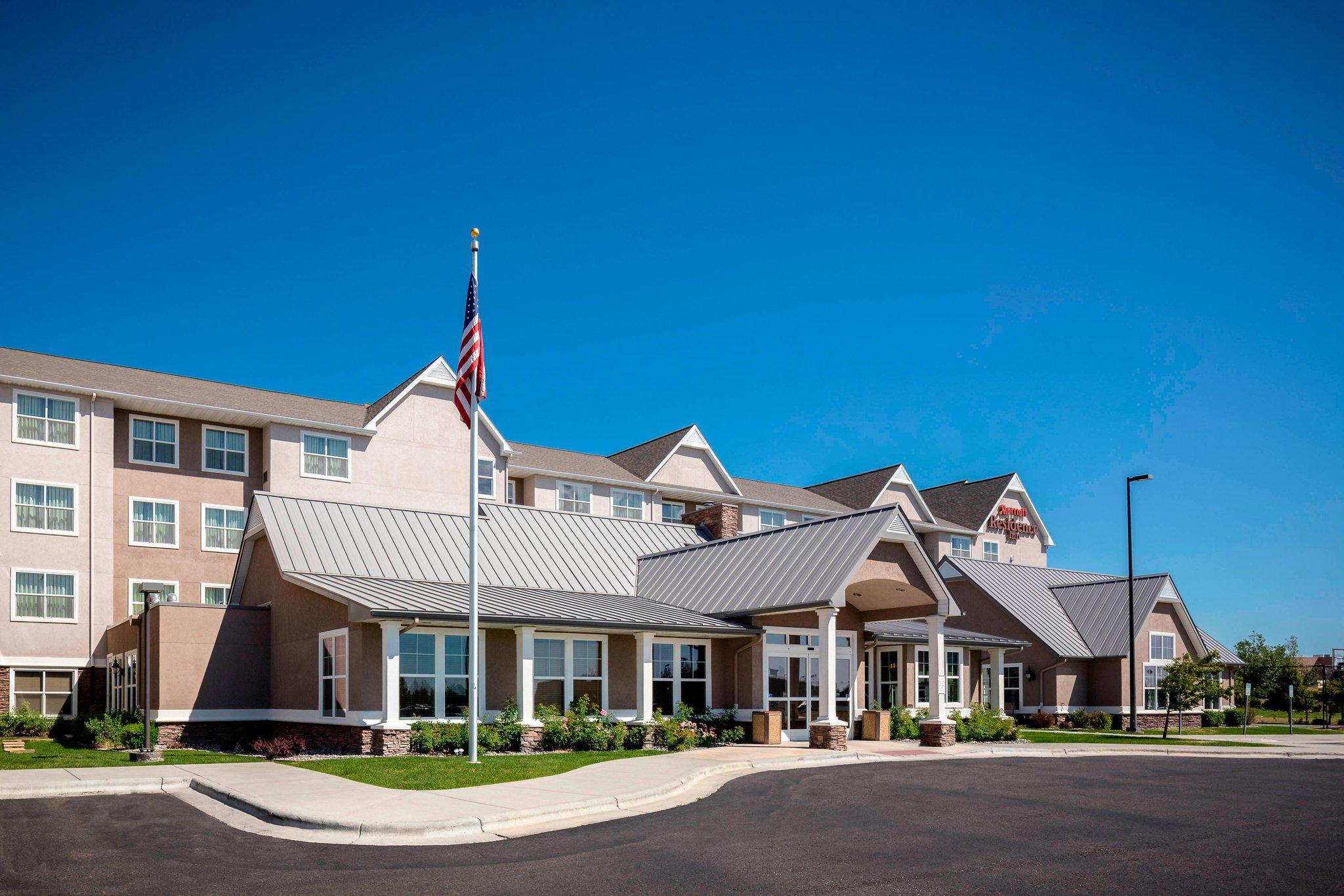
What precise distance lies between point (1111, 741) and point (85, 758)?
89.6 ft

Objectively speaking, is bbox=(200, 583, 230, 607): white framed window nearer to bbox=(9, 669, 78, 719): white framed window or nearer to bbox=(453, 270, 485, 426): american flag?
bbox=(9, 669, 78, 719): white framed window

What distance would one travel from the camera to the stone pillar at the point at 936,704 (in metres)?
28.4

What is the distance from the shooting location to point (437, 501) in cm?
4388

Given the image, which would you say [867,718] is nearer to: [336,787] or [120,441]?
[336,787]

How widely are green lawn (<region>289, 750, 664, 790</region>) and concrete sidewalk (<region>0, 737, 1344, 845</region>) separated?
339 millimetres

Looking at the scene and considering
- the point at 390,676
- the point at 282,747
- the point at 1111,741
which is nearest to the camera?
the point at 390,676

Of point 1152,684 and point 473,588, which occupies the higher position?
point 473,588

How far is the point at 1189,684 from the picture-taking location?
39594 millimetres

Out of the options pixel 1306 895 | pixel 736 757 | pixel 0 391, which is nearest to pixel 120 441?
pixel 0 391

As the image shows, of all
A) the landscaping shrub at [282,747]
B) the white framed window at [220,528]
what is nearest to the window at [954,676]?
the landscaping shrub at [282,747]

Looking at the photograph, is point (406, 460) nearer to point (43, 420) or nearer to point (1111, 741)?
point (43, 420)

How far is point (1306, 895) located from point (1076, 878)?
1947 millimetres

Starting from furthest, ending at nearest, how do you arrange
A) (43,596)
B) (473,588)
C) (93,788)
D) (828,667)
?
(43,596), (828,667), (473,588), (93,788)

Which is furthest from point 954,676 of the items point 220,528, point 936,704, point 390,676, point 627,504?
point 220,528
